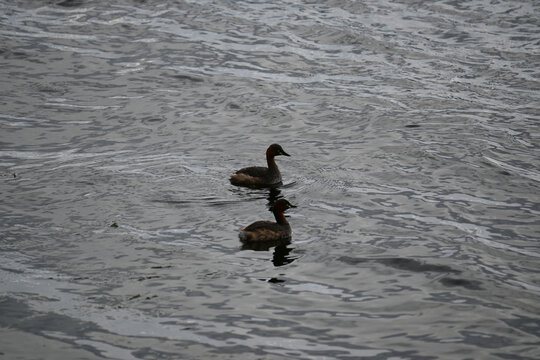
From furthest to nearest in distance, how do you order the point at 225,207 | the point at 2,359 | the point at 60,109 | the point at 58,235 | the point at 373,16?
the point at 373,16, the point at 60,109, the point at 225,207, the point at 58,235, the point at 2,359

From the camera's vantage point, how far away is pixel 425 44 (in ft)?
100

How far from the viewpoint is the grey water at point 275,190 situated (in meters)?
12.8

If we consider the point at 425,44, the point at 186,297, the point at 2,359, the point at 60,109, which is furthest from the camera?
the point at 425,44

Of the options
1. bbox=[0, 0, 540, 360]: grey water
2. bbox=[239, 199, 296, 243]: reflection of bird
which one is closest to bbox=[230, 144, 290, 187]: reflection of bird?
bbox=[0, 0, 540, 360]: grey water

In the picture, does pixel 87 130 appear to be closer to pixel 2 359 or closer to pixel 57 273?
pixel 57 273

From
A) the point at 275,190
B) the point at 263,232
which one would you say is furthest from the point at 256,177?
the point at 263,232

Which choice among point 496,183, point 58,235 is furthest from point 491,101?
point 58,235

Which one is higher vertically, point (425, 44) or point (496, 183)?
point (425, 44)

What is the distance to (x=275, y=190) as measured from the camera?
19219 mm

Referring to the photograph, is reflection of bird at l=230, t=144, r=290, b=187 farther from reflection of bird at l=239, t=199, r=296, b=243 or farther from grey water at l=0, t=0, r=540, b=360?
reflection of bird at l=239, t=199, r=296, b=243

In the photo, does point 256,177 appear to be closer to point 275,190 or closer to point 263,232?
point 275,190

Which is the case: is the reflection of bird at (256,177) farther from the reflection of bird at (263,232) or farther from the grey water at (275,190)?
the reflection of bird at (263,232)

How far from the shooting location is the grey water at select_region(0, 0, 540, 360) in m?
12.8

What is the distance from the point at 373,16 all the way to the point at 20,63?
14.1 metres
